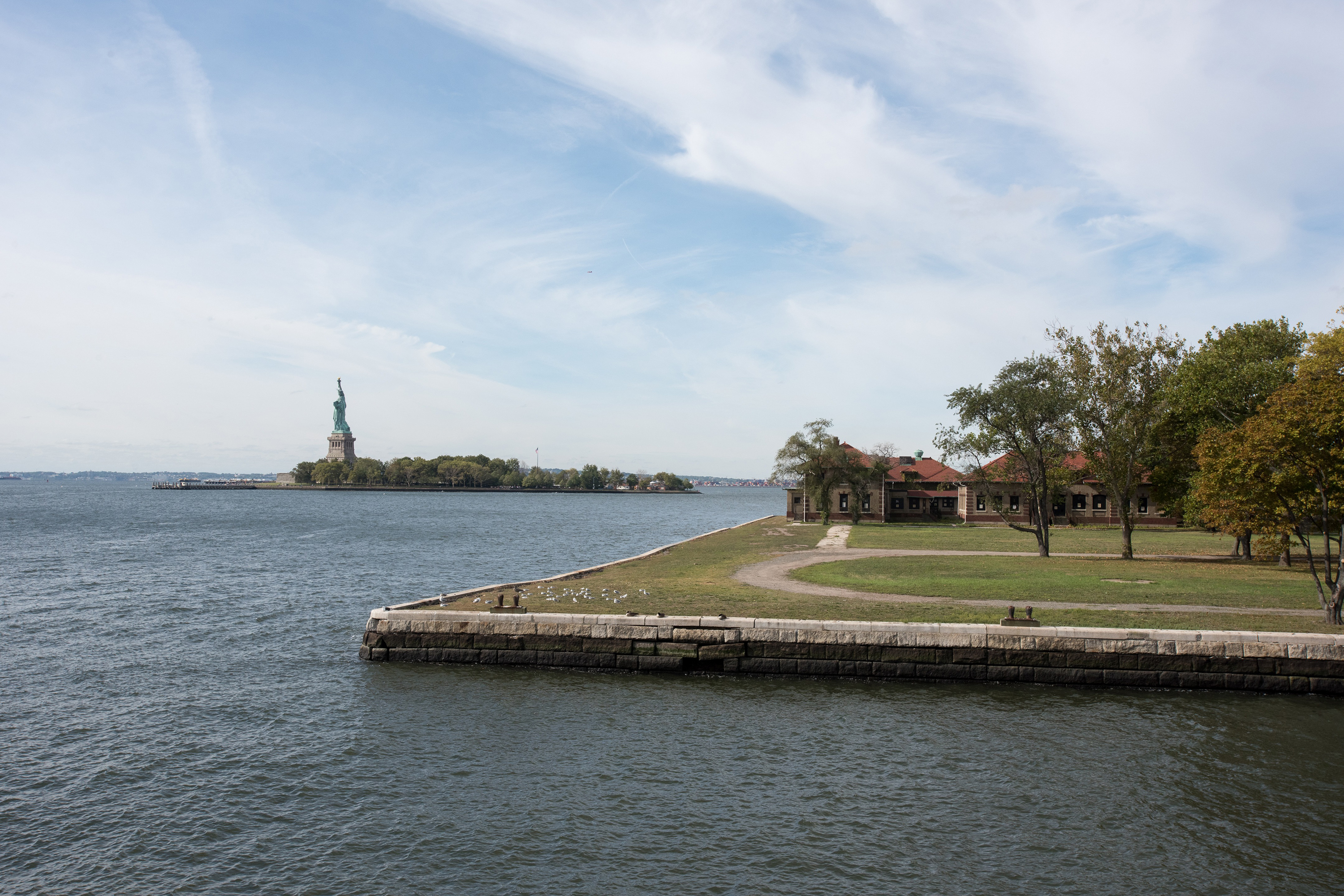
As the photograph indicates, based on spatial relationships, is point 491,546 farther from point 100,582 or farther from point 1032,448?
point 1032,448

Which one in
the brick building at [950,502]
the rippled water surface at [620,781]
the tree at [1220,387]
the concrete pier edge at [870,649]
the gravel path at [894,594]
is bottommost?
the rippled water surface at [620,781]

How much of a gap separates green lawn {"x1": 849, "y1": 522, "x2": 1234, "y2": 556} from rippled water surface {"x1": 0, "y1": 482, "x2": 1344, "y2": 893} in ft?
98.3

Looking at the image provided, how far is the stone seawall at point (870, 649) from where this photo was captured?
64.0 ft

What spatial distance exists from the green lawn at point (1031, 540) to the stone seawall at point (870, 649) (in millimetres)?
26031

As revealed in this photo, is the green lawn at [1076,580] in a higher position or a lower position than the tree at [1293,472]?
lower

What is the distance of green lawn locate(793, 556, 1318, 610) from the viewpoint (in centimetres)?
2645

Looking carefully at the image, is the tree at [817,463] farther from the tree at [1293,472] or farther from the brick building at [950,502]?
the tree at [1293,472]

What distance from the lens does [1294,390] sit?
78.1 ft

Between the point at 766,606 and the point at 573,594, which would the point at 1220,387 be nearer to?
the point at 766,606

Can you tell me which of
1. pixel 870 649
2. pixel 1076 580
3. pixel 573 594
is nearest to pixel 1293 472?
pixel 1076 580

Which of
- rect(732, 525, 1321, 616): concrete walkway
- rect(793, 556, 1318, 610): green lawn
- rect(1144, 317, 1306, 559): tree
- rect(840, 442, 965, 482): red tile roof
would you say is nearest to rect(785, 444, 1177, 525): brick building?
rect(840, 442, 965, 482): red tile roof

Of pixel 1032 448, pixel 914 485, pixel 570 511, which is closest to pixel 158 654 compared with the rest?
pixel 1032 448

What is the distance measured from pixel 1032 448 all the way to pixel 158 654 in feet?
132

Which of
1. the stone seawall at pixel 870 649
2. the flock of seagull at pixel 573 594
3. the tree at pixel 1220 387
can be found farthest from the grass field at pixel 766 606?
the tree at pixel 1220 387
